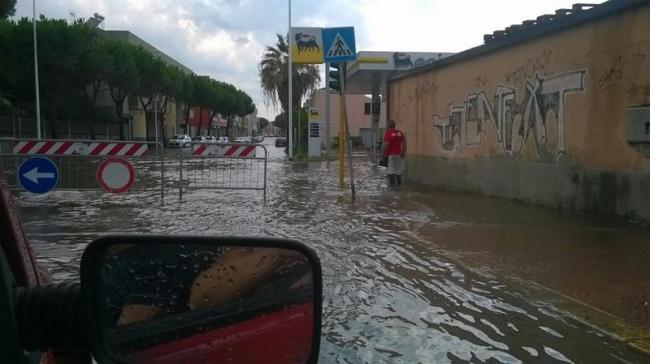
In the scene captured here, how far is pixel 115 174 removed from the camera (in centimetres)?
1104

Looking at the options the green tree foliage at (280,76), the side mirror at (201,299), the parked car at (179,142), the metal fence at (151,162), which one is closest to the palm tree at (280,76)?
the green tree foliage at (280,76)

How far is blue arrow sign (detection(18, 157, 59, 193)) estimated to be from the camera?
10.2 m

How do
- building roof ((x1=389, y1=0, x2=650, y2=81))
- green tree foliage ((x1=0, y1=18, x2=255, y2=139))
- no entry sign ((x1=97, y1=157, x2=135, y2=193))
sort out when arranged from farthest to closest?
1. green tree foliage ((x1=0, y1=18, x2=255, y2=139))
2. no entry sign ((x1=97, y1=157, x2=135, y2=193))
3. building roof ((x1=389, y1=0, x2=650, y2=81))

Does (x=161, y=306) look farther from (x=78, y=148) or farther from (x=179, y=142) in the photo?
(x=179, y=142)

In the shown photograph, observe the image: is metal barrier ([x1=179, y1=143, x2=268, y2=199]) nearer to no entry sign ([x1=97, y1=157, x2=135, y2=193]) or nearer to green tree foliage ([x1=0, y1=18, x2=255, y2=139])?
no entry sign ([x1=97, y1=157, x2=135, y2=193])

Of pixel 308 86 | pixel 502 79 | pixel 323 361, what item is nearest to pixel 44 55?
pixel 308 86

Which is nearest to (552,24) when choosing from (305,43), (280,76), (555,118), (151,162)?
(555,118)

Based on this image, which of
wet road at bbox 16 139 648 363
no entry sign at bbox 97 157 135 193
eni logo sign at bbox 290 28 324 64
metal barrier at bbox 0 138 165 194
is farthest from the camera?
eni logo sign at bbox 290 28 324 64

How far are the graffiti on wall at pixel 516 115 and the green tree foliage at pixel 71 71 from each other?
109ft

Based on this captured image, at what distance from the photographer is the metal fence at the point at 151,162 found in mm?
11562

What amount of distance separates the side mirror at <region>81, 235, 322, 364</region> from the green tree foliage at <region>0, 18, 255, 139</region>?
140 feet

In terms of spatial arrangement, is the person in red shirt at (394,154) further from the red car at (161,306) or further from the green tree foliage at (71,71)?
the green tree foliage at (71,71)

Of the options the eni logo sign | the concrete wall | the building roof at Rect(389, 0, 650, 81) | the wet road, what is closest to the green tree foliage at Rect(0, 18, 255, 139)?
the eni logo sign

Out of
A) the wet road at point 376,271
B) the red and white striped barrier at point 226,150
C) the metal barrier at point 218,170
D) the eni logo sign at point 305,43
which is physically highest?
the eni logo sign at point 305,43
